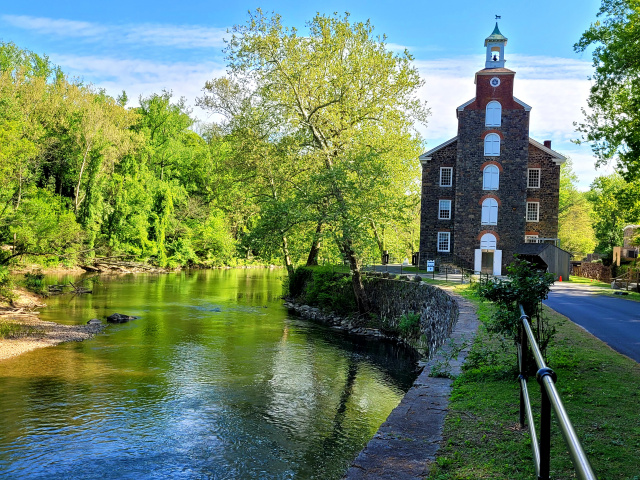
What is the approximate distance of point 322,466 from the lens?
968 cm

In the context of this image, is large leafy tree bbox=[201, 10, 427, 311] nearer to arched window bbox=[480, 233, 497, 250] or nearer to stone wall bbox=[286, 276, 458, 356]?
stone wall bbox=[286, 276, 458, 356]

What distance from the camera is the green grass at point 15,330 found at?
20.0m

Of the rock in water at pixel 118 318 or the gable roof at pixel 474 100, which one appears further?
the gable roof at pixel 474 100

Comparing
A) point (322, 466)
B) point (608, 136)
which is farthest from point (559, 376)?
point (608, 136)

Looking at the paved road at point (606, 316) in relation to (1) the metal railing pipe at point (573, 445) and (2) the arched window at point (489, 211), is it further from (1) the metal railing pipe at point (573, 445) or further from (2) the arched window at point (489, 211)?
(2) the arched window at point (489, 211)

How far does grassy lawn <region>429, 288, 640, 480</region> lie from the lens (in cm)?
522

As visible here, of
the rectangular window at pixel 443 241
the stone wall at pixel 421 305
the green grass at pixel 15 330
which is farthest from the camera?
the rectangular window at pixel 443 241

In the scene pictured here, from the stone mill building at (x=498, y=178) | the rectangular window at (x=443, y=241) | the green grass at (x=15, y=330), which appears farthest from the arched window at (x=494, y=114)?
the green grass at (x=15, y=330)

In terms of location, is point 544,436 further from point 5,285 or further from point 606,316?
point 5,285

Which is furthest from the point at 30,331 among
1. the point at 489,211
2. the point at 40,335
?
the point at 489,211

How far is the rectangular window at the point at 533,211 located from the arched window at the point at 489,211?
2673mm

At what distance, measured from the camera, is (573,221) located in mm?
67438

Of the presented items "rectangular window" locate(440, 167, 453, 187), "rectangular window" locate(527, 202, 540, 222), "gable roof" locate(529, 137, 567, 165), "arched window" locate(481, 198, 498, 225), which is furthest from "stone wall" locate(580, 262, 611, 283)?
"rectangular window" locate(440, 167, 453, 187)

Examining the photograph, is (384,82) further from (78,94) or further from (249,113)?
(78,94)
